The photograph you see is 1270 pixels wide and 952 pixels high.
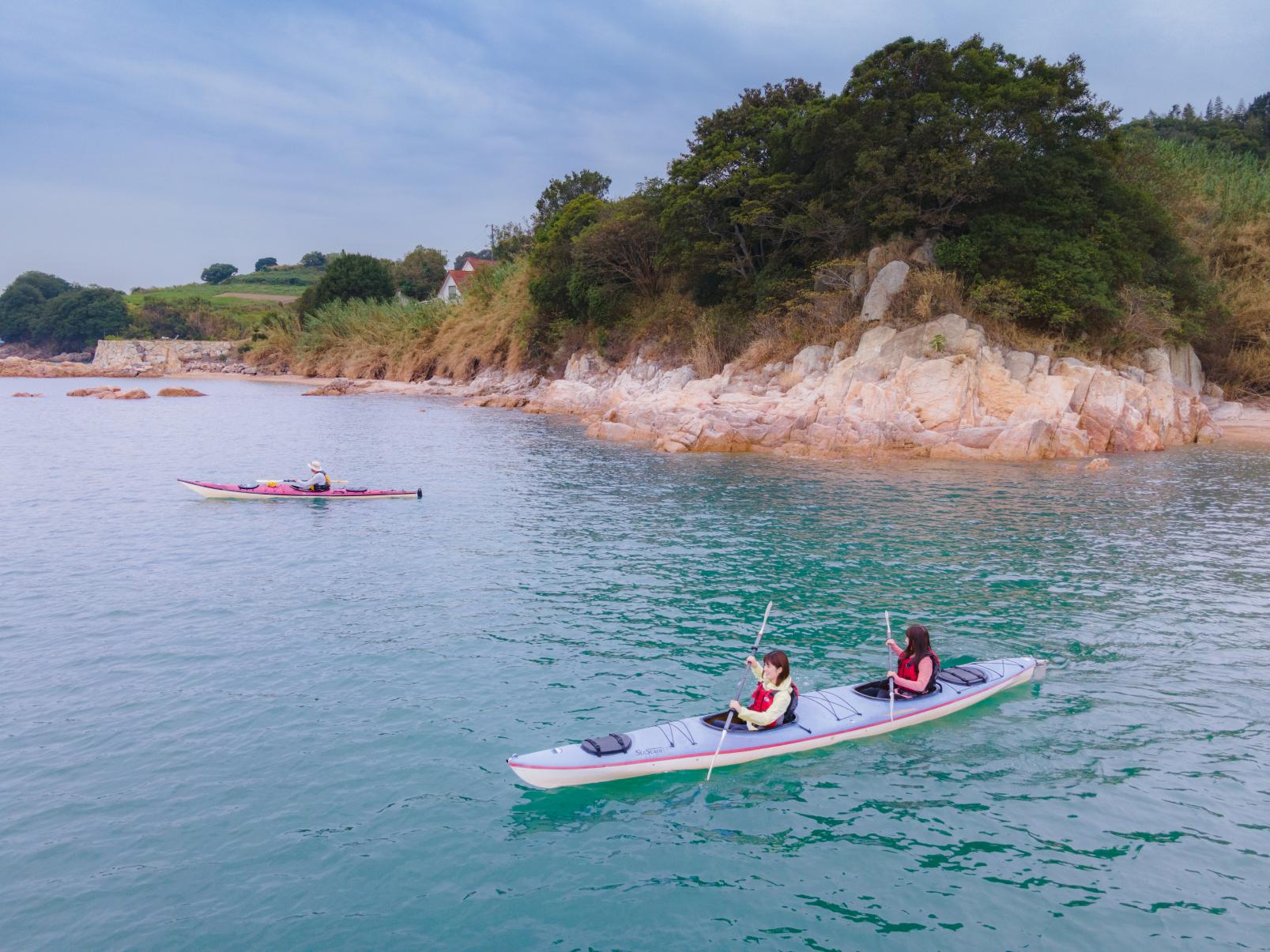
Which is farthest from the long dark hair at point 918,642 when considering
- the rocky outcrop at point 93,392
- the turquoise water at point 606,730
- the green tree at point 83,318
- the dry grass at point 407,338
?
the green tree at point 83,318

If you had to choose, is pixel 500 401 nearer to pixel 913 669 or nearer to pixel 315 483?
pixel 315 483

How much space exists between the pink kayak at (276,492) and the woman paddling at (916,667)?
15598mm

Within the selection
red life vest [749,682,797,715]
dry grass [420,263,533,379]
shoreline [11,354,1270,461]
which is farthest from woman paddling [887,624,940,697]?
dry grass [420,263,533,379]

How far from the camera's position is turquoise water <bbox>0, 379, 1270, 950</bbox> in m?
6.54

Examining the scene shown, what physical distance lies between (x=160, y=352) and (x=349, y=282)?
32.1m

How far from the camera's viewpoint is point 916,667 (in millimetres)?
9922

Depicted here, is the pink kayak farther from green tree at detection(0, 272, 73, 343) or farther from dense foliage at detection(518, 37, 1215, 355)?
green tree at detection(0, 272, 73, 343)

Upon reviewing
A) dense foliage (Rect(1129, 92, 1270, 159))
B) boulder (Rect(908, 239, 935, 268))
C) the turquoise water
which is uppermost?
dense foliage (Rect(1129, 92, 1270, 159))

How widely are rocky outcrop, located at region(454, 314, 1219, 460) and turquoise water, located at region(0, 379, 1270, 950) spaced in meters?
8.22

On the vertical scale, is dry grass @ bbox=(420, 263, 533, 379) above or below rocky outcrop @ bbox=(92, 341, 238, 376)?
above

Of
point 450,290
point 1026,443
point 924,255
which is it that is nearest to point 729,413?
point 1026,443

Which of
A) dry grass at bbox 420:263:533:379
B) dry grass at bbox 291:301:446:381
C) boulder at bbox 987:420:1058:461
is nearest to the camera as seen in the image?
boulder at bbox 987:420:1058:461

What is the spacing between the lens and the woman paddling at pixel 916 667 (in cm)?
977

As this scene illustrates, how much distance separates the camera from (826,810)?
7.97m
